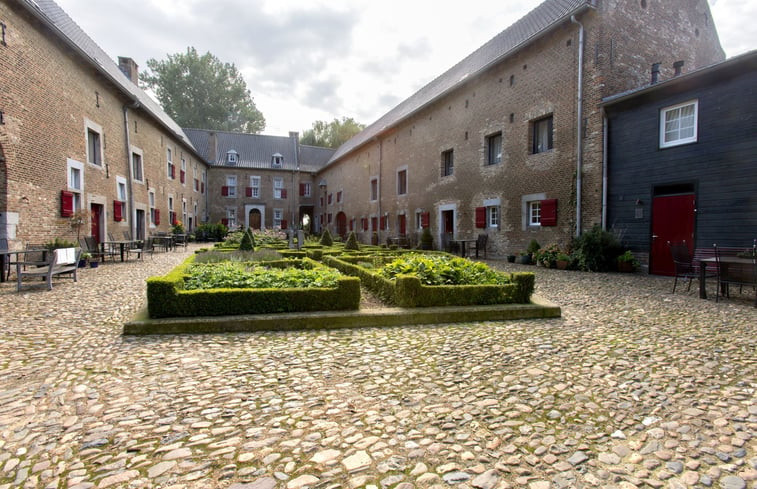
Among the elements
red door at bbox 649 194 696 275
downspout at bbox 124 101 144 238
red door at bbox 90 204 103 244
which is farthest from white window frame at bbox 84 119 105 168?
red door at bbox 649 194 696 275

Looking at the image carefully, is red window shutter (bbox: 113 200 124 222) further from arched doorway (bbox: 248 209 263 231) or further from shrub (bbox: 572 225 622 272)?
arched doorway (bbox: 248 209 263 231)

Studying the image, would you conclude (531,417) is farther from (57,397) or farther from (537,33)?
(537,33)

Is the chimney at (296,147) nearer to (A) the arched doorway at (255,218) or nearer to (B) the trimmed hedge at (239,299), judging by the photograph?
(A) the arched doorway at (255,218)

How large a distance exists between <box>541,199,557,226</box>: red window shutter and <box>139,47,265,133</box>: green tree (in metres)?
38.9

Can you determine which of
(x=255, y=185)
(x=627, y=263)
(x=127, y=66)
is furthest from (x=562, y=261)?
(x=255, y=185)

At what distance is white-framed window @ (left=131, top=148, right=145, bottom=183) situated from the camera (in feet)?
52.5

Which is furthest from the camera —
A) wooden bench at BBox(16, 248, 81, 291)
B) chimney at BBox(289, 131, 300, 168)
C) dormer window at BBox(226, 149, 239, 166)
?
chimney at BBox(289, 131, 300, 168)

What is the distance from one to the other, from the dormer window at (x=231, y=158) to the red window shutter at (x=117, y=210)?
18678 mm

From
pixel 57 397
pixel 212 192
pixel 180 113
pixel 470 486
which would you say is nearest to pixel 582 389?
pixel 470 486

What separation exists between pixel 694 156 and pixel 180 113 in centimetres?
4375

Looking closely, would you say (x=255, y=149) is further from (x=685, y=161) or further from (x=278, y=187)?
(x=685, y=161)

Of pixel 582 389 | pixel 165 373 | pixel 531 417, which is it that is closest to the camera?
pixel 531 417

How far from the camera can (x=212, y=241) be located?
86.6 feet

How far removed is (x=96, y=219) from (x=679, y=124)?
1772 cm
